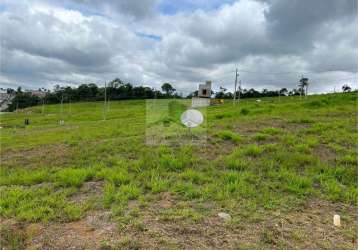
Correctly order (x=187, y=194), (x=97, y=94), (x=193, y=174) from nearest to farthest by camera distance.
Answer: (x=187, y=194) < (x=193, y=174) < (x=97, y=94)

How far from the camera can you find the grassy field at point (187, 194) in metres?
2.54

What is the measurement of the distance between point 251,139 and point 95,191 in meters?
3.60

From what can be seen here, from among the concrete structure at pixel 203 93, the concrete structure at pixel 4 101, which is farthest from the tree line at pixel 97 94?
the concrete structure at pixel 203 93

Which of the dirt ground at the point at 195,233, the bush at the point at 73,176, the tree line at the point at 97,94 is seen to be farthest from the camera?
the tree line at the point at 97,94

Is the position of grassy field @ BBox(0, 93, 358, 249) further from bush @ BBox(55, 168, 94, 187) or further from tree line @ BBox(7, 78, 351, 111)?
tree line @ BBox(7, 78, 351, 111)

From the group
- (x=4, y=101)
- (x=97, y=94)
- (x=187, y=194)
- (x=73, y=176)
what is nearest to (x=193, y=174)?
(x=187, y=194)

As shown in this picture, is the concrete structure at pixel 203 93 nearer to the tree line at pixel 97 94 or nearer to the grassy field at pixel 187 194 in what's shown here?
the grassy field at pixel 187 194

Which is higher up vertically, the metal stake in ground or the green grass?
the metal stake in ground

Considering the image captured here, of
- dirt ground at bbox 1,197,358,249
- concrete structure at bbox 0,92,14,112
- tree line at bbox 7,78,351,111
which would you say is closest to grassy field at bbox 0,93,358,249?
dirt ground at bbox 1,197,358,249

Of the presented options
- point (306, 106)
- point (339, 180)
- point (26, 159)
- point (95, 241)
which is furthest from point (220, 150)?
point (306, 106)

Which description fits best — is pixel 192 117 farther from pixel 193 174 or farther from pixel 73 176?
pixel 73 176

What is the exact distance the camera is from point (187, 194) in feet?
11.2

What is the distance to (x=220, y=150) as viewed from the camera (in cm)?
527

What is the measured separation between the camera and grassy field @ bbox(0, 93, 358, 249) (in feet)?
8.34
